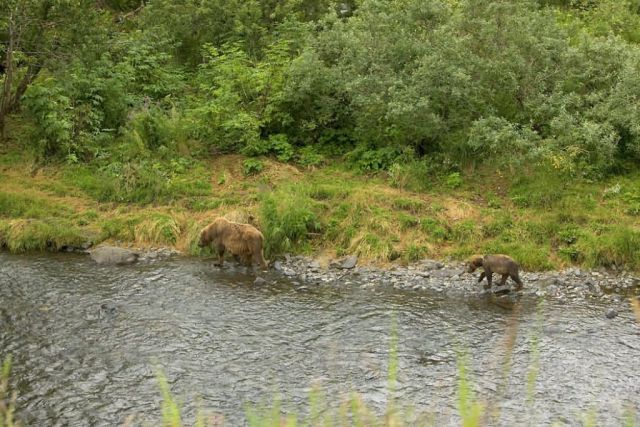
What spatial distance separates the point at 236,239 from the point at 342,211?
3.17 meters

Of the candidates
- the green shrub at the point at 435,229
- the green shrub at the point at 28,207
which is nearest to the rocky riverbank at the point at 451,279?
the green shrub at the point at 435,229

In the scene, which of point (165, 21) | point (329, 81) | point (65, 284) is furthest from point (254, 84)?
point (65, 284)

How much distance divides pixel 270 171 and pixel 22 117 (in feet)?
30.0

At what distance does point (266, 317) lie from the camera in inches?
510

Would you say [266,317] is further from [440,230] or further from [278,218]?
[440,230]

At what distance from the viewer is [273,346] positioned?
11.6m

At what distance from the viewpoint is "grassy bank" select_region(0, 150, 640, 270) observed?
637 inches

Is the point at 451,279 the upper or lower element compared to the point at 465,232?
lower

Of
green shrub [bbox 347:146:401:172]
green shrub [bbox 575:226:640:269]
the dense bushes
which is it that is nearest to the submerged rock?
green shrub [bbox 575:226:640:269]

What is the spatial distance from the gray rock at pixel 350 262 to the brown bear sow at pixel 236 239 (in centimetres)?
184

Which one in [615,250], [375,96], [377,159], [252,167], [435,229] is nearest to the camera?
[615,250]

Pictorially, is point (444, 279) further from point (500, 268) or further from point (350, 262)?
point (350, 262)

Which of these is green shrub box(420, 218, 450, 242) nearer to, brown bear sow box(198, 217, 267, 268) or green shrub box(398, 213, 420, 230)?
green shrub box(398, 213, 420, 230)

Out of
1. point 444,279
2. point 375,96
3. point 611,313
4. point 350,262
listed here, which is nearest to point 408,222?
point 350,262
